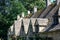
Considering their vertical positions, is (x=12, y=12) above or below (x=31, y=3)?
below

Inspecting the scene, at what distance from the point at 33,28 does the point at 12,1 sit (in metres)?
30.8

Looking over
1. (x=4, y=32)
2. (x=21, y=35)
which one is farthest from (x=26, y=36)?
(x=4, y=32)

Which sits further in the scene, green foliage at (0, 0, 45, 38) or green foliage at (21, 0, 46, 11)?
green foliage at (21, 0, 46, 11)

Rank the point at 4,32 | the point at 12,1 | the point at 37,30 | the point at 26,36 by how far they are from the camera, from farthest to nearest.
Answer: the point at 12,1 → the point at 4,32 → the point at 26,36 → the point at 37,30

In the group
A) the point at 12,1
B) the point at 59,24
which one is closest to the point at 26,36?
the point at 59,24

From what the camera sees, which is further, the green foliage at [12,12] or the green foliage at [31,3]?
the green foliage at [31,3]

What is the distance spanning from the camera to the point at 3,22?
66625 mm

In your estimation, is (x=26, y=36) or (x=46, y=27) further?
(x=26, y=36)

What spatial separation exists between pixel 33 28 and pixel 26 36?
3.81 metres

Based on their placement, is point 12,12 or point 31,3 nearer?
point 12,12

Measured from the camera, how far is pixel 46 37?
38.5 m

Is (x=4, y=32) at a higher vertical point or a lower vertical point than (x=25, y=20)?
lower

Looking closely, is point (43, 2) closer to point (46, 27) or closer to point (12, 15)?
point (12, 15)

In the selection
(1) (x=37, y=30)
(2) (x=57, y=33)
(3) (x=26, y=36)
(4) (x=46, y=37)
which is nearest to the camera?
(2) (x=57, y=33)
